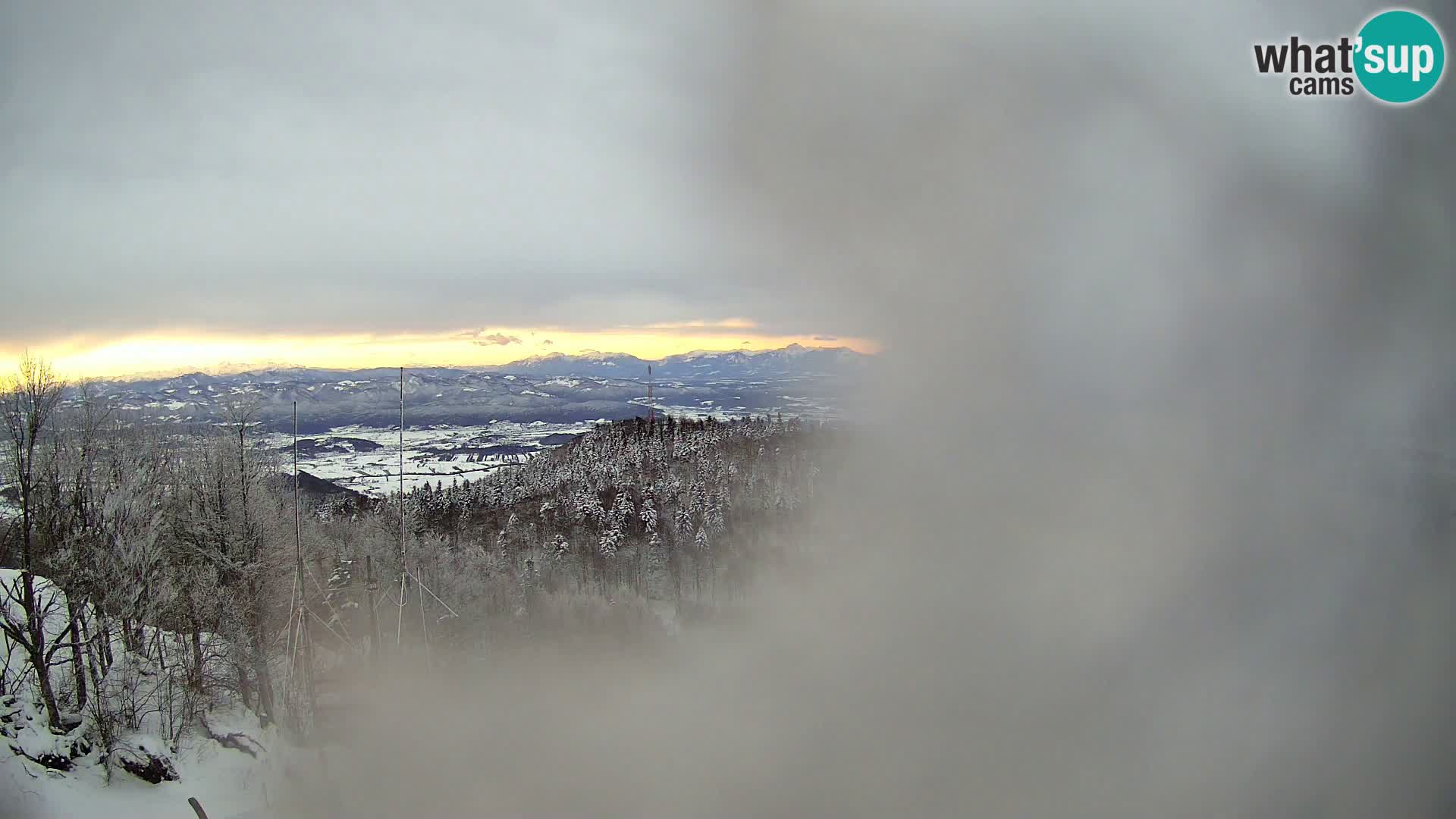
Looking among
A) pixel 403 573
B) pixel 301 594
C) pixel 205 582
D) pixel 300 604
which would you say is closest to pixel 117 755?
pixel 300 604

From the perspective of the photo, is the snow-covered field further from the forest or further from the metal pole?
the forest

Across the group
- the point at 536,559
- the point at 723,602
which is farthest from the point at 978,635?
the point at 536,559

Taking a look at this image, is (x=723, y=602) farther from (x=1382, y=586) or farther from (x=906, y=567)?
(x=1382, y=586)

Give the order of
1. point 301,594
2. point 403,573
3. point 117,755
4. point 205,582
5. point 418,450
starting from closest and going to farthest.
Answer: point 117,755 → point 205,582 → point 301,594 → point 403,573 → point 418,450

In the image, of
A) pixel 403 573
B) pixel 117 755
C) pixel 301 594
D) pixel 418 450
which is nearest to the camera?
pixel 117 755

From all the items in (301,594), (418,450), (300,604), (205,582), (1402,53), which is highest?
(1402,53)

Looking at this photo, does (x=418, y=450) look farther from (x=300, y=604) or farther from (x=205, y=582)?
(x=300, y=604)
